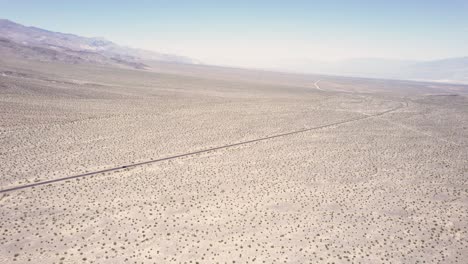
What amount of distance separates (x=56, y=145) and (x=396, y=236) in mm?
21182

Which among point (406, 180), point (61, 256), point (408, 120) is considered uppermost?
point (408, 120)

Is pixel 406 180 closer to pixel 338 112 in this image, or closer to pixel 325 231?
pixel 325 231

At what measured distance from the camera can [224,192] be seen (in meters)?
15.3

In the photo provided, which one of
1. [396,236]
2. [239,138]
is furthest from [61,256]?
[239,138]

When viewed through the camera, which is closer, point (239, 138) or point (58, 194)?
point (58, 194)

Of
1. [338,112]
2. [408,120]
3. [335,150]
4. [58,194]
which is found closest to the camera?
[58,194]

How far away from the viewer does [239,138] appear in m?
25.3

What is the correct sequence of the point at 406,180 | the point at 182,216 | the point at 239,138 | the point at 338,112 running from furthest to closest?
the point at 338,112 → the point at 239,138 → the point at 406,180 → the point at 182,216

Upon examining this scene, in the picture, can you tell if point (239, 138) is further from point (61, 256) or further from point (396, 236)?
point (61, 256)

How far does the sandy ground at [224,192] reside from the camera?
10.8m

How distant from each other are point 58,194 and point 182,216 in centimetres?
629

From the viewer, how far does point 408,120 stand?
121 ft

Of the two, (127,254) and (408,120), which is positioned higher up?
(408,120)

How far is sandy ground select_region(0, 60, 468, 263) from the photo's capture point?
10750mm
